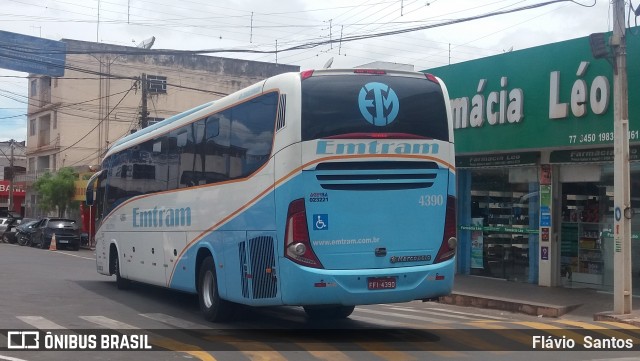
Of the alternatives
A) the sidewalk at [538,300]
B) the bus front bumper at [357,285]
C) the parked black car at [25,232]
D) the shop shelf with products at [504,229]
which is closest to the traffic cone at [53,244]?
the parked black car at [25,232]

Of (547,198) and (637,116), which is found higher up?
(637,116)

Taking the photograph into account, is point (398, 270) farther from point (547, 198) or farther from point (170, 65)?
point (170, 65)

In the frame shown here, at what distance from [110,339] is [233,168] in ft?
10.2

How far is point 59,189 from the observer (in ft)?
160

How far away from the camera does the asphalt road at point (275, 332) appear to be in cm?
1014

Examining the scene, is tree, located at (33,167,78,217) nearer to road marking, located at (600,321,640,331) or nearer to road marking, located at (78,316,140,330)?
road marking, located at (78,316,140,330)

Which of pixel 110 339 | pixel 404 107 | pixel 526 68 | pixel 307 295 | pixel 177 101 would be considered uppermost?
pixel 177 101

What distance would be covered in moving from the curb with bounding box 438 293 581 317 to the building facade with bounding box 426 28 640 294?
8.60ft

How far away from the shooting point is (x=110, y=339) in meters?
11.1

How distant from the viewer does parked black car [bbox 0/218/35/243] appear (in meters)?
47.5

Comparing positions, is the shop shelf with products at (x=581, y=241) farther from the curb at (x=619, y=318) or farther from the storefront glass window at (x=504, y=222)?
the curb at (x=619, y=318)

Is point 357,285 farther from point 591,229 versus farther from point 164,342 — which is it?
point 591,229

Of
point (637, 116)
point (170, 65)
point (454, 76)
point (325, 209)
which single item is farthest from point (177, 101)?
point (325, 209)

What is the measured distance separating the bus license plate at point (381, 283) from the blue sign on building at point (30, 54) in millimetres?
16947
